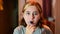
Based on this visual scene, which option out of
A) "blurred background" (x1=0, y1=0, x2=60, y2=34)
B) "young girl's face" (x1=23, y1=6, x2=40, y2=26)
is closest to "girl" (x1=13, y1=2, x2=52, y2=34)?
"young girl's face" (x1=23, y1=6, x2=40, y2=26)

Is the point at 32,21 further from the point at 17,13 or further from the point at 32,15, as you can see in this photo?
the point at 17,13

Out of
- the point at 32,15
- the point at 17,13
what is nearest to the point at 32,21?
the point at 32,15

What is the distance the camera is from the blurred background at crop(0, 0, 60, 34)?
1.29m

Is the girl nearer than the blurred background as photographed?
Yes

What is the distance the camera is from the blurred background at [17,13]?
1293mm

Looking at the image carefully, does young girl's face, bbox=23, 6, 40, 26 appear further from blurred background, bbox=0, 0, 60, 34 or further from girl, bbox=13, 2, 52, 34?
blurred background, bbox=0, 0, 60, 34

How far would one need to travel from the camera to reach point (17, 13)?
1.39 metres

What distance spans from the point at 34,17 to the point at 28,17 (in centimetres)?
3

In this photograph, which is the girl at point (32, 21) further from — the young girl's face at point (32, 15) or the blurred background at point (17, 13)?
the blurred background at point (17, 13)

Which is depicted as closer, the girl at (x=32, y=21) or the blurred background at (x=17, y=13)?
the girl at (x=32, y=21)

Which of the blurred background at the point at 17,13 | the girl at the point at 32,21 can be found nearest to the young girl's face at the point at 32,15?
the girl at the point at 32,21

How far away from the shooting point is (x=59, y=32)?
4.22 ft

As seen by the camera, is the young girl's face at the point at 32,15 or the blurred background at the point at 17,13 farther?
the blurred background at the point at 17,13

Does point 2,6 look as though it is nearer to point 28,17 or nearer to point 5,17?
point 5,17
